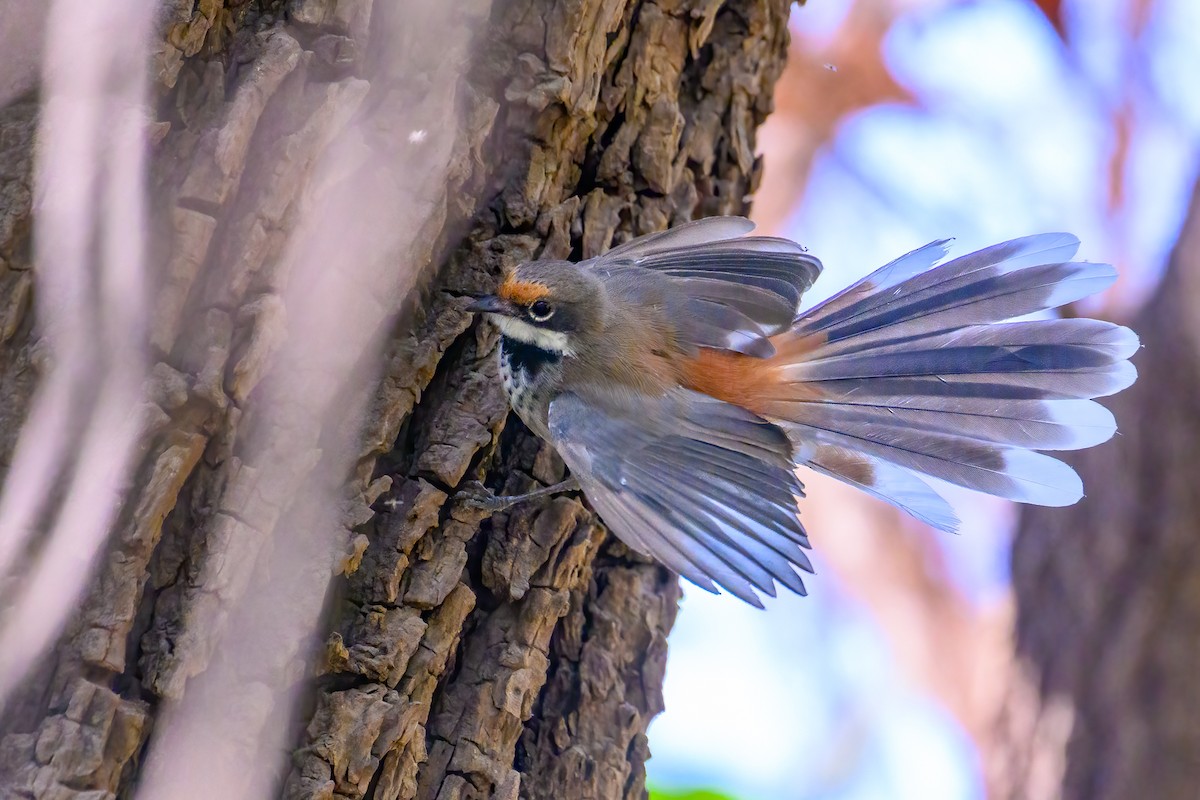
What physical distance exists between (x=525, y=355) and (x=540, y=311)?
15 centimetres

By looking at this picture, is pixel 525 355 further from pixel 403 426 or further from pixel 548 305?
pixel 403 426

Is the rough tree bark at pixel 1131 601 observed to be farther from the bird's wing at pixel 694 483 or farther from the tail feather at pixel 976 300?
the bird's wing at pixel 694 483

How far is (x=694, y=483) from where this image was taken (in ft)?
8.65

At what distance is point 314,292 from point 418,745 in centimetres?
91

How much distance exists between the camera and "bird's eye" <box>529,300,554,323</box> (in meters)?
2.87

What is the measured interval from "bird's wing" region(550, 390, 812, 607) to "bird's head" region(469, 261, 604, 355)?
209 millimetres

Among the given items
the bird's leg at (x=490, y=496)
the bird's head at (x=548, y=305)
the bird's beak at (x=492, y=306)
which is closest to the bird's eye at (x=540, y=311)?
the bird's head at (x=548, y=305)

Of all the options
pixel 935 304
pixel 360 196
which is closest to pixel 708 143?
pixel 935 304

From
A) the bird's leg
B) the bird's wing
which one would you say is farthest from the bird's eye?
the bird's leg

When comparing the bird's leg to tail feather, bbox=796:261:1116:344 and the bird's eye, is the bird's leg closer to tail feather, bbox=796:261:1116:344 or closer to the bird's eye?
the bird's eye

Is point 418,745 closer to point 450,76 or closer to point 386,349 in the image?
point 386,349

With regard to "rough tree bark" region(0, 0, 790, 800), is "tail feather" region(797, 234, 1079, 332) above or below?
above

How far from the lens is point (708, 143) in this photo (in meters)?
3.13

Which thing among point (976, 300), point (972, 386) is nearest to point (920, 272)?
point (976, 300)
